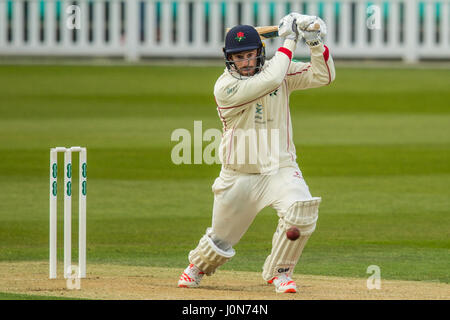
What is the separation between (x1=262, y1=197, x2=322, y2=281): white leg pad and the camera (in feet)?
21.7

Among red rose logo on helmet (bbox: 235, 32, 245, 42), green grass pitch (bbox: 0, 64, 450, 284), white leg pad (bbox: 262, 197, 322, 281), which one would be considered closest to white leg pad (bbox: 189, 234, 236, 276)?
white leg pad (bbox: 262, 197, 322, 281)

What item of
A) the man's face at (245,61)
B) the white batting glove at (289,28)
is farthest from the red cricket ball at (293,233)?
Answer: the white batting glove at (289,28)

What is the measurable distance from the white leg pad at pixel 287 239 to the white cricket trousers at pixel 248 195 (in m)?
0.06

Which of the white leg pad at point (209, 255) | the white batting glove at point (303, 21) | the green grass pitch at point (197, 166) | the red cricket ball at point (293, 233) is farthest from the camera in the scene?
the green grass pitch at point (197, 166)

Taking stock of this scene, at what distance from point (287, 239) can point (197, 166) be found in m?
6.84

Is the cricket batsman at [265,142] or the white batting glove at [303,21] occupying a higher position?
the white batting glove at [303,21]

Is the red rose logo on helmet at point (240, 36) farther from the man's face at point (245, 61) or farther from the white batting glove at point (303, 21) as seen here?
the white batting glove at point (303, 21)

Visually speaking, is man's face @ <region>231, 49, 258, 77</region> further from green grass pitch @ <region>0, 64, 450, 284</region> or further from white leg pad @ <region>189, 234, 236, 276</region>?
green grass pitch @ <region>0, 64, 450, 284</region>

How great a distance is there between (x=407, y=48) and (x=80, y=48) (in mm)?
6826

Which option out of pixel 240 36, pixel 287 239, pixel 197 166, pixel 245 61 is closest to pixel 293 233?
pixel 287 239

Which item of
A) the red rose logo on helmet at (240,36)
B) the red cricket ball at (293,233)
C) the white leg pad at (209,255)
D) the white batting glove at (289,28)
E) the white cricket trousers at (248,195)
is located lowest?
the white leg pad at (209,255)

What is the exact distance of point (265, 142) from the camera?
681cm

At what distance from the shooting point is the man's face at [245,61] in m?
6.79

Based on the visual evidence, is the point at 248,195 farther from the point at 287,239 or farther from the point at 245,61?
the point at 245,61
